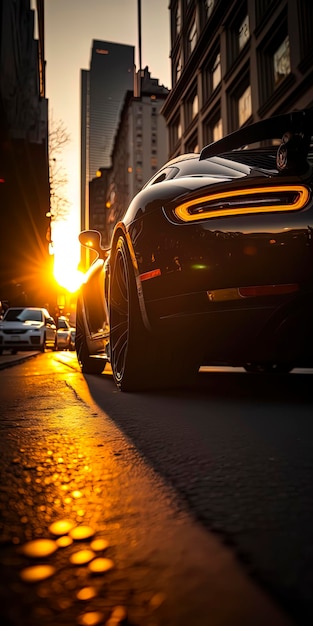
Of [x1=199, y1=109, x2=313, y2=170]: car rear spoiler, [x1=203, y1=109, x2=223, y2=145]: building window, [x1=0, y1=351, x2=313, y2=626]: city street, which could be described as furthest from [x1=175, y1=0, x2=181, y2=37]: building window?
[x1=0, y1=351, x2=313, y2=626]: city street

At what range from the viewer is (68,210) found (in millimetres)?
30156

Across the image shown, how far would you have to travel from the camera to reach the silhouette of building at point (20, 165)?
19.7m

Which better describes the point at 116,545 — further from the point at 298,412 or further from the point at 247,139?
the point at 247,139

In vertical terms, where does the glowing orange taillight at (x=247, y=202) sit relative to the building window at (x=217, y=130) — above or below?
below

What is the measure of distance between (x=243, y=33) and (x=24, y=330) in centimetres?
1848

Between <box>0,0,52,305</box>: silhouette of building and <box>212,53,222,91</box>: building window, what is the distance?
9.36m

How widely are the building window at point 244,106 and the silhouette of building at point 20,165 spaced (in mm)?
9183

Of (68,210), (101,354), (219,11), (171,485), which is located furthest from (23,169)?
(171,485)

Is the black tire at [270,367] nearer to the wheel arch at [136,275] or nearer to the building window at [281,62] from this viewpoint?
the wheel arch at [136,275]

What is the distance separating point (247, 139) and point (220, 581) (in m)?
2.62

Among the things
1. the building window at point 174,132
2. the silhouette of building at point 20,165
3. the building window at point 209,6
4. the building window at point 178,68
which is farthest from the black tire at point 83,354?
the building window at point 178,68

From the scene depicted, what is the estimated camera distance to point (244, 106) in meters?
24.1

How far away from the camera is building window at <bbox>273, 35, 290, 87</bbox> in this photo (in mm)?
19344

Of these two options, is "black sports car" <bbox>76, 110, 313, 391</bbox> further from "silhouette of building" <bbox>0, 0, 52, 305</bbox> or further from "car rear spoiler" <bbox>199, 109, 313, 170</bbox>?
"silhouette of building" <bbox>0, 0, 52, 305</bbox>
